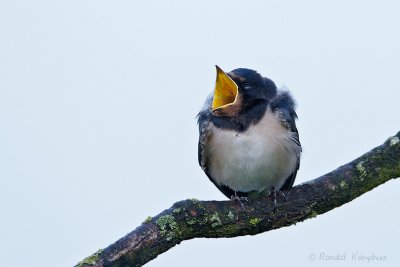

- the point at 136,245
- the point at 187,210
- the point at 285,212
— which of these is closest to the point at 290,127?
the point at 285,212

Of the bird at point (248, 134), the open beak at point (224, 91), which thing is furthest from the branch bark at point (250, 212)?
the open beak at point (224, 91)

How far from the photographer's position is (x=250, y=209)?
3.38m

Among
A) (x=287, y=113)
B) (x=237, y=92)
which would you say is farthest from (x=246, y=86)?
(x=287, y=113)

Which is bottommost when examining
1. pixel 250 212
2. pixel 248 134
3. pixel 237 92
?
pixel 250 212

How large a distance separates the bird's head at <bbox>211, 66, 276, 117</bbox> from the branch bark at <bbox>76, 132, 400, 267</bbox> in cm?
70

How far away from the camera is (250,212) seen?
336 centimetres

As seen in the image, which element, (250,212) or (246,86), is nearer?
(250,212)

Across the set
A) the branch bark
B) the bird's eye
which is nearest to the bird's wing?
the bird's eye

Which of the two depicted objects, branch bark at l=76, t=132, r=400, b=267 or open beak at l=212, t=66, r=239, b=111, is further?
open beak at l=212, t=66, r=239, b=111

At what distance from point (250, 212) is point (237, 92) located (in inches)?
37.0

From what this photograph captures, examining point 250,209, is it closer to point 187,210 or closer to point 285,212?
point 285,212

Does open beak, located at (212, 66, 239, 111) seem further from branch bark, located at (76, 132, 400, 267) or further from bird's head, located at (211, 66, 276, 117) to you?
branch bark, located at (76, 132, 400, 267)

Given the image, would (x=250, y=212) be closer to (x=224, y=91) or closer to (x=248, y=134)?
(x=248, y=134)

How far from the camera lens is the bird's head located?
4.01 meters
